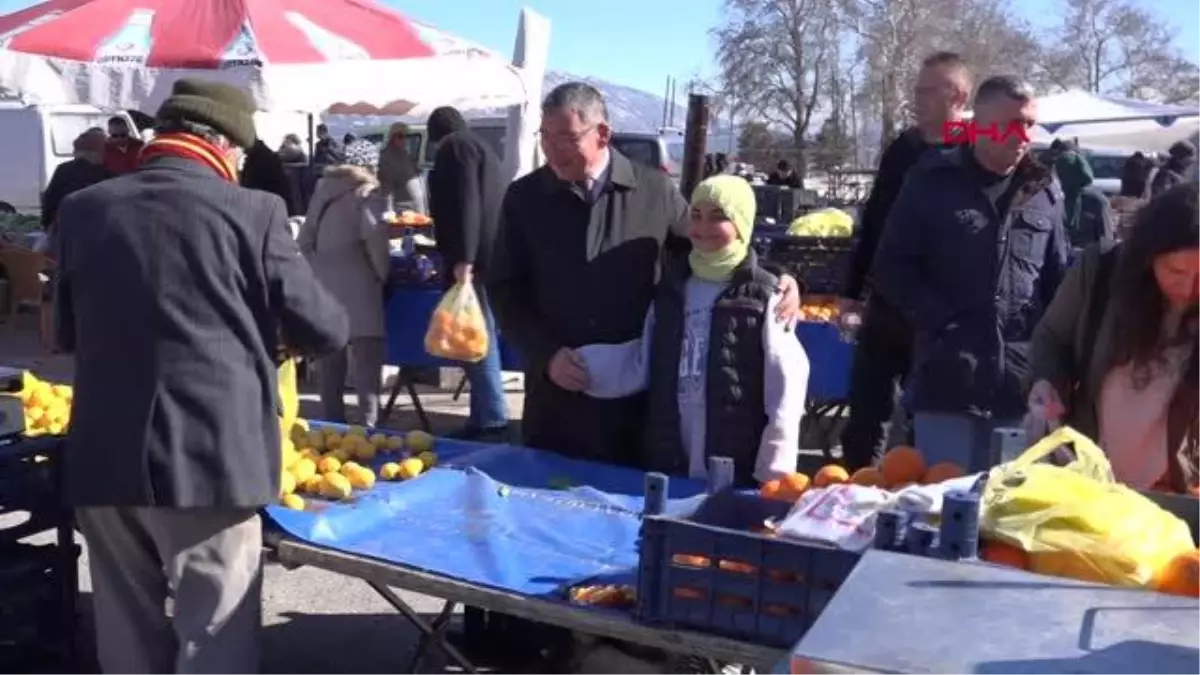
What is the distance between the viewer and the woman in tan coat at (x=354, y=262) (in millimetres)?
7176

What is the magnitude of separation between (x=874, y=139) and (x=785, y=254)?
3990 cm

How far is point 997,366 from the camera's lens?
4.08 metres

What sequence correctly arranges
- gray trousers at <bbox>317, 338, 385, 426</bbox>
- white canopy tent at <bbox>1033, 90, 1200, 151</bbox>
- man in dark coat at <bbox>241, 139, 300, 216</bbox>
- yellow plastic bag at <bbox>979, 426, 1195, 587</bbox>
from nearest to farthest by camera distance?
1. yellow plastic bag at <bbox>979, 426, 1195, 587</bbox>
2. gray trousers at <bbox>317, 338, 385, 426</bbox>
3. man in dark coat at <bbox>241, 139, 300, 216</bbox>
4. white canopy tent at <bbox>1033, 90, 1200, 151</bbox>

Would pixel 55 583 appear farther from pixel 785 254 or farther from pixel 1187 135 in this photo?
pixel 1187 135

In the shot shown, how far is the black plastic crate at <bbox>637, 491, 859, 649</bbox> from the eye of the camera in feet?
8.51

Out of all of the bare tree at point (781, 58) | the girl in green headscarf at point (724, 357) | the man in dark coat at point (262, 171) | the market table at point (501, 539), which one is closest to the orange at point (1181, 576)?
the market table at point (501, 539)

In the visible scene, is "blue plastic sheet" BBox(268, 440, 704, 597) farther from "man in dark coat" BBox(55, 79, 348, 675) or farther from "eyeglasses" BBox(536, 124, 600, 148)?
"eyeglasses" BBox(536, 124, 600, 148)

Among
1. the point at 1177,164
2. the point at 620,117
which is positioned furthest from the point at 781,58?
the point at 1177,164

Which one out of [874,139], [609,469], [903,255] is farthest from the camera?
[874,139]

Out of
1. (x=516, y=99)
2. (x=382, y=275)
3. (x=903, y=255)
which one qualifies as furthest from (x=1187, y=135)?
(x=903, y=255)

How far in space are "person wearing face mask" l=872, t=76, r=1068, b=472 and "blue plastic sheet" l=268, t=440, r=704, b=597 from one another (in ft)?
3.15

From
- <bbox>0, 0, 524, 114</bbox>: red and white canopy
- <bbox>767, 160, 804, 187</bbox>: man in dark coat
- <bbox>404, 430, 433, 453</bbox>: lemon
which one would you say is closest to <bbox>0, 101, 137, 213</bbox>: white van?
<bbox>767, 160, 804, 187</bbox>: man in dark coat

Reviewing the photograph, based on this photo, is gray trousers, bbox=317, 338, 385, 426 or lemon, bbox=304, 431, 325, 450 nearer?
lemon, bbox=304, 431, 325, 450

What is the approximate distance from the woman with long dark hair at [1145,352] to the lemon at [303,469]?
1.90 m
